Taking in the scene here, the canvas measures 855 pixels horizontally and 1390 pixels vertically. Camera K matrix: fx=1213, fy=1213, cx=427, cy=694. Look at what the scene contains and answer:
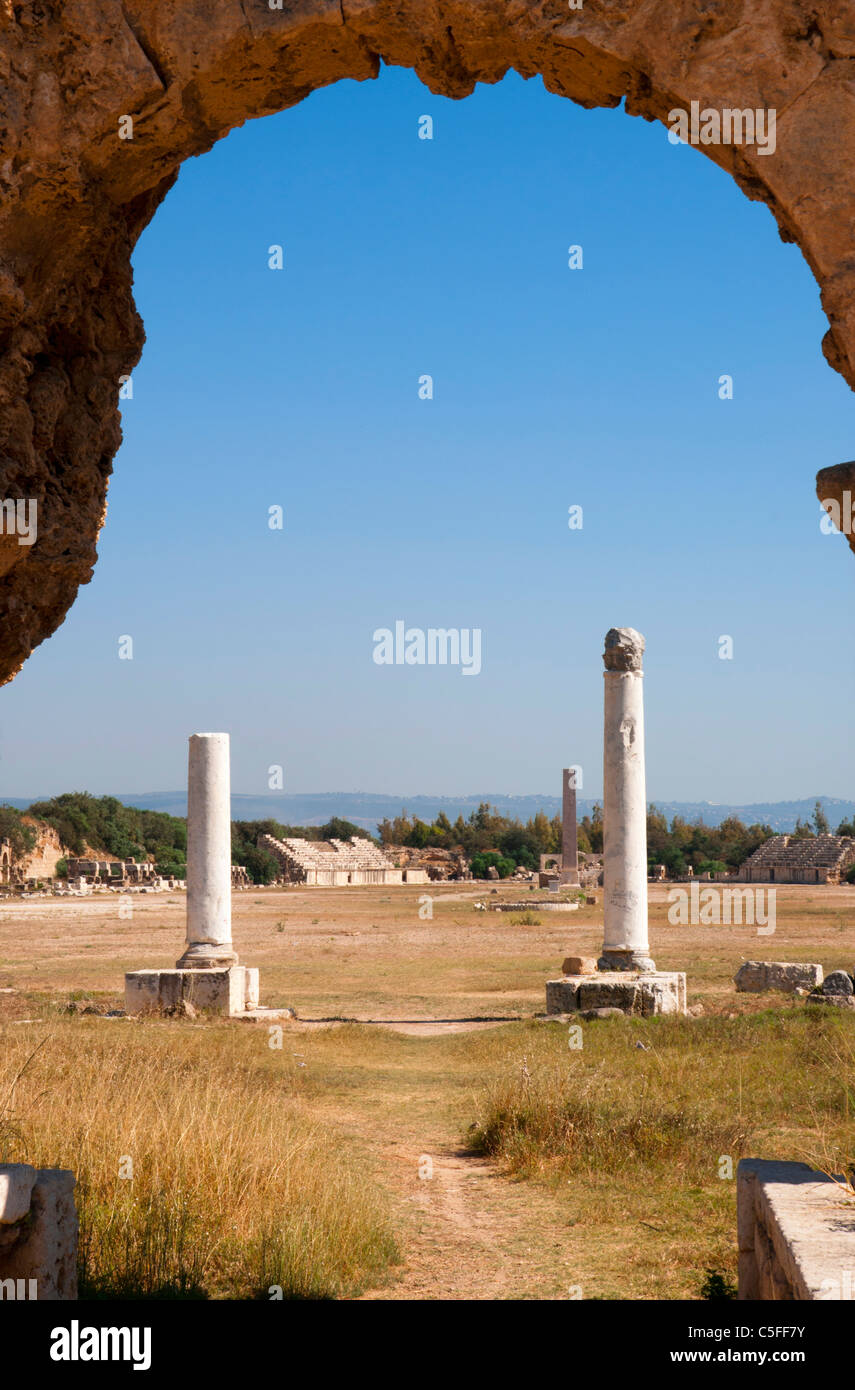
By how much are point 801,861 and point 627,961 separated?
54.8 metres

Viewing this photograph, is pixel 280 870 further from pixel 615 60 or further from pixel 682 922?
pixel 615 60

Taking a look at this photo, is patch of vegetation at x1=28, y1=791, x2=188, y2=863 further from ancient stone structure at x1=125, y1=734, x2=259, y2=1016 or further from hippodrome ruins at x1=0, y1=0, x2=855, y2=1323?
hippodrome ruins at x1=0, y1=0, x2=855, y2=1323

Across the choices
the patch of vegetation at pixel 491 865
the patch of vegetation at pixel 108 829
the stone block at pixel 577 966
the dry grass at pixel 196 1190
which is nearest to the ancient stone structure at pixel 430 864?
the patch of vegetation at pixel 491 865

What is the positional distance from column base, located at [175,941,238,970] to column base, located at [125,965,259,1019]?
14.0 inches

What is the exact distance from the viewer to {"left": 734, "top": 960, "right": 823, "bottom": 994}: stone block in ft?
56.9

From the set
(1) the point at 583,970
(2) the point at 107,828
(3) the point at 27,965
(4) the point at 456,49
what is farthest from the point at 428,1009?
(2) the point at 107,828

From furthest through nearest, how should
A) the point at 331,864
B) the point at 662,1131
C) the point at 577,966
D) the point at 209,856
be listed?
the point at 331,864, the point at 577,966, the point at 209,856, the point at 662,1131

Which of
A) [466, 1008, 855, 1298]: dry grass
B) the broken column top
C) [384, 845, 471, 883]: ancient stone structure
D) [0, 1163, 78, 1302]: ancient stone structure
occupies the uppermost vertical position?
the broken column top

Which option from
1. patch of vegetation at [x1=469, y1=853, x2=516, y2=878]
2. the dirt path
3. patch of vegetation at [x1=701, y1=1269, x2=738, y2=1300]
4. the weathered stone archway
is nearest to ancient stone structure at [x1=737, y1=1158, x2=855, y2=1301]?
patch of vegetation at [x1=701, y1=1269, x2=738, y2=1300]

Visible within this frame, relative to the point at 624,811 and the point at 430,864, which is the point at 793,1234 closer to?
the point at 624,811

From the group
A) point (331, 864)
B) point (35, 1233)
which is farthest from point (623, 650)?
point (331, 864)

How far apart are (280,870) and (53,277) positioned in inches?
2734

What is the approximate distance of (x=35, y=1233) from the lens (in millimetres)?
4441

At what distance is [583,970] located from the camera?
18031 millimetres
